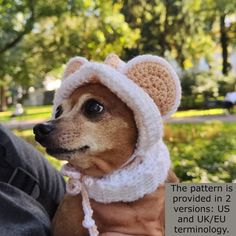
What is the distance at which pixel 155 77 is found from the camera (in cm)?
60

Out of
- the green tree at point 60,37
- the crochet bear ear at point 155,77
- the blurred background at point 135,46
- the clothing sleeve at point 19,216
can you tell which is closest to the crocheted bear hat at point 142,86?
the crochet bear ear at point 155,77

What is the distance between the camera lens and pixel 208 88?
6.61ft

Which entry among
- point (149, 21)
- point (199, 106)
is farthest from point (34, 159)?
point (199, 106)

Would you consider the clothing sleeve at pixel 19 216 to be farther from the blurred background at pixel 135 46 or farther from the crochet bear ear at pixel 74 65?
the blurred background at pixel 135 46

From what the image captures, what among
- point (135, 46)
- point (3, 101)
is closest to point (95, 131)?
point (135, 46)

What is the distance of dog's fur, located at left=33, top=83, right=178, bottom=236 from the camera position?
56 centimetres

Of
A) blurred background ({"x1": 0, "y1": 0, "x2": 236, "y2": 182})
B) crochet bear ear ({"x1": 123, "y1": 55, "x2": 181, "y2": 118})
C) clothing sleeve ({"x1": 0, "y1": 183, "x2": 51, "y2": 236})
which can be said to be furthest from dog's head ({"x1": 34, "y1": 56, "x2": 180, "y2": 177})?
blurred background ({"x1": 0, "y1": 0, "x2": 236, "y2": 182})

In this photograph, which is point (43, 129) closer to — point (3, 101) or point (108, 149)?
point (108, 149)

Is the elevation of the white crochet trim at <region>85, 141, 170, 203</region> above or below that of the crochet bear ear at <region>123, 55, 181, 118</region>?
below

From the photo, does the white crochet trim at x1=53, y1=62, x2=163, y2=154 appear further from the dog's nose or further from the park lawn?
the park lawn

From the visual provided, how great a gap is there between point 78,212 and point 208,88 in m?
1.47

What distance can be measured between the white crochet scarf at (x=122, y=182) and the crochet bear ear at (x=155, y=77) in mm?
58

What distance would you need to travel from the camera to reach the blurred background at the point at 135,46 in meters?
1.36

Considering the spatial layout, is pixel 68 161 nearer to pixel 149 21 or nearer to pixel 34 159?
pixel 34 159
